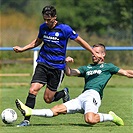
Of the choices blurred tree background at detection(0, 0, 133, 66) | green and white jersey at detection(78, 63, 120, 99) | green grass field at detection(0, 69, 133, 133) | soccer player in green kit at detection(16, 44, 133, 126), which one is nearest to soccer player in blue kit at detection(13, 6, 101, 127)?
soccer player in green kit at detection(16, 44, 133, 126)

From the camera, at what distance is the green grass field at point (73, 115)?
903 centimetres

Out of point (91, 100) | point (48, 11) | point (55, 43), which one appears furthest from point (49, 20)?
point (91, 100)

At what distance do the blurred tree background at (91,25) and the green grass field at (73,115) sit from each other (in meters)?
1.89

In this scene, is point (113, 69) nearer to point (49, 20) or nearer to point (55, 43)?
point (55, 43)

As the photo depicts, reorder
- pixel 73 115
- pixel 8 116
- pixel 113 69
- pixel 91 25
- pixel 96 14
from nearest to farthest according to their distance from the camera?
pixel 8 116 → pixel 113 69 → pixel 73 115 → pixel 91 25 → pixel 96 14

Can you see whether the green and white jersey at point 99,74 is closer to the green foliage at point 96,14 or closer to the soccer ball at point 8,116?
the soccer ball at point 8,116

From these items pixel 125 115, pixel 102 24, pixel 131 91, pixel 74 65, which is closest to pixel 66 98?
pixel 125 115

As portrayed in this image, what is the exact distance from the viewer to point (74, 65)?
67.6 ft

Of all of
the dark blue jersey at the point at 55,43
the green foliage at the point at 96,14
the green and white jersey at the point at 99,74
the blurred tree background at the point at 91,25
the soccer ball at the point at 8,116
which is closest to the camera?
the soccer ball at the point at 8,116

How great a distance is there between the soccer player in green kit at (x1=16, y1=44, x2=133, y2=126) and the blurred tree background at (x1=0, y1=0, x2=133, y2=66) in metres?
10.0

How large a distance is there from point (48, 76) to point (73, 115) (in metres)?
1.23

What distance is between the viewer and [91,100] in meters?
9.34

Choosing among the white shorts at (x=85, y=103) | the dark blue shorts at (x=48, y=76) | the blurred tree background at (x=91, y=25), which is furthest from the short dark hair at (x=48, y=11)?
the blurred tree background at (x=91, y=25)

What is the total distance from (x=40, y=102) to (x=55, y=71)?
3.46m
